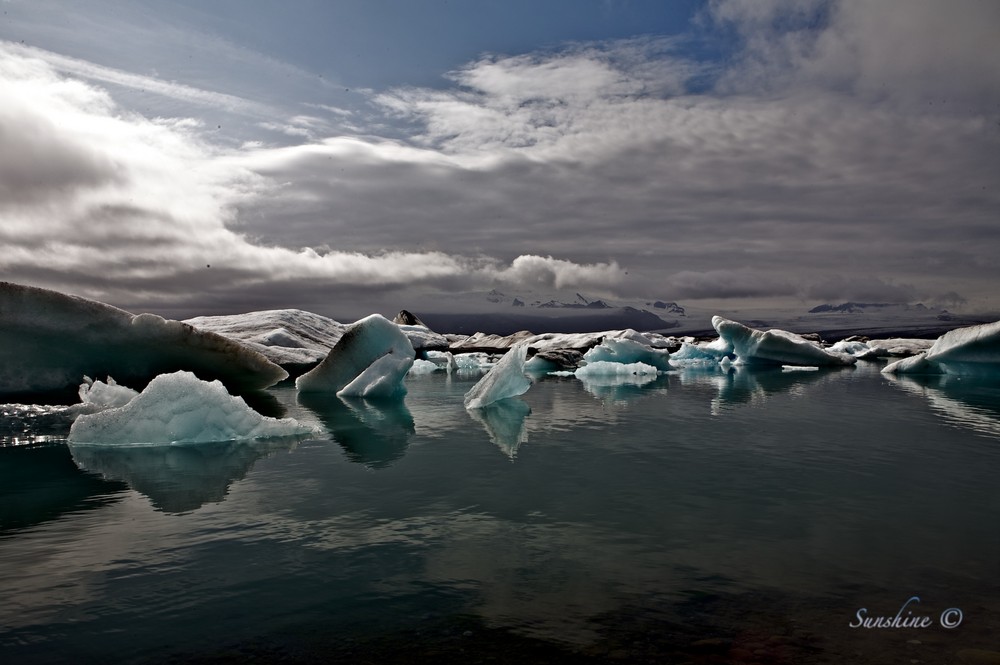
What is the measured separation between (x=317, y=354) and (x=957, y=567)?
81.2ft

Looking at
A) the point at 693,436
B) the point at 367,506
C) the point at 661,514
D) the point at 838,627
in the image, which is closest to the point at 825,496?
the point at 661,514

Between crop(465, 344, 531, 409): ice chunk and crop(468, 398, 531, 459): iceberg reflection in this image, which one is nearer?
crop(468, 398, 531, 459): iceberg reflection

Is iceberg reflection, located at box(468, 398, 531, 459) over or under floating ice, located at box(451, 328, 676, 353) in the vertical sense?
under

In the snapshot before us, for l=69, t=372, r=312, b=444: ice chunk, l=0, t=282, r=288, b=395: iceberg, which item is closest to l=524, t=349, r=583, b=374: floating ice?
l=0, t=282, r=288, b=395: iceberg

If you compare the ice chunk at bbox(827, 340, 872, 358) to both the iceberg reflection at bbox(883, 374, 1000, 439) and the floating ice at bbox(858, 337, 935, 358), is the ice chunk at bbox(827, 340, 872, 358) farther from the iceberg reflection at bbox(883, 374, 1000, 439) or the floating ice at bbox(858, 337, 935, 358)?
the iceberg reflection at bbox(883, 374, 1000, 439)

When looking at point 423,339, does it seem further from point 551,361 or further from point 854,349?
point 854,349

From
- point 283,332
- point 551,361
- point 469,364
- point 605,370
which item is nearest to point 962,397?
point 605,370

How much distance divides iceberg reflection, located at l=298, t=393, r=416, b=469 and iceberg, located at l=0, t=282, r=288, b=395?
2498 millimetres

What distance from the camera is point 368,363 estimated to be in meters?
16.5

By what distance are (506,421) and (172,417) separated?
5.33 m

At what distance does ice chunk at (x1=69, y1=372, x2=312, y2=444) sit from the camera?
8438 millimetres

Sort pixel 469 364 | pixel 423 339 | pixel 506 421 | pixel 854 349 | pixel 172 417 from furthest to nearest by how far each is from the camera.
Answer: pixel 854 349, pixel 423 339, pixel 469 364, pixel 506 421, pixel 172 417

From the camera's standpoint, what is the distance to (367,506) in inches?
225

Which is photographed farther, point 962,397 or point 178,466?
point 962,397
